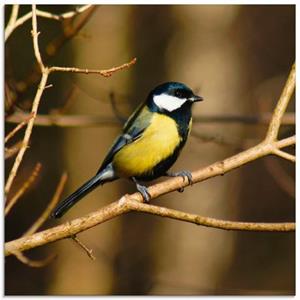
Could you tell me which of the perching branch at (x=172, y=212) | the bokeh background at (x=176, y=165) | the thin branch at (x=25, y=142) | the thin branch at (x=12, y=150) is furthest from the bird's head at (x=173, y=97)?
the bokeh background at (x=176, y=165)

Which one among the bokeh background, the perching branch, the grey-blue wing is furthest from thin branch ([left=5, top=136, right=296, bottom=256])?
the bokeh background

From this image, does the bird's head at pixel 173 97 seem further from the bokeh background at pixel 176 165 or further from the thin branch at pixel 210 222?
the bokeh background at pixel 176 165

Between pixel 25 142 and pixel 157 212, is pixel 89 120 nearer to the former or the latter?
pixel 157 212

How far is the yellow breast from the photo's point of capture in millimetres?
2004

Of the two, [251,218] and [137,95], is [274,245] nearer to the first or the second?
[251,218]

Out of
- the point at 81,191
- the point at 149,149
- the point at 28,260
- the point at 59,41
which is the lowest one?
the point at 28,260

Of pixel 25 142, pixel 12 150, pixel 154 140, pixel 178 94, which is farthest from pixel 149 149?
pixel 25 142

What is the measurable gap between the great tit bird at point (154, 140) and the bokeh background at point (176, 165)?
1.60 metres

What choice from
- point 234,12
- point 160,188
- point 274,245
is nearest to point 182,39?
point 234,12

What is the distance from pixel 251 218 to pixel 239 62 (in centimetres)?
119

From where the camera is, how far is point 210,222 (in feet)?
4.74

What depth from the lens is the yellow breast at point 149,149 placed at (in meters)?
2.00

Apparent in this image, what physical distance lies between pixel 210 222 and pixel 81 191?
1.98 feet

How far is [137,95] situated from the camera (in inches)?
174
